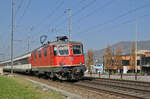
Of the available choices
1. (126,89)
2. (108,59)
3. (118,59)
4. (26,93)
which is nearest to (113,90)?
(126,89)

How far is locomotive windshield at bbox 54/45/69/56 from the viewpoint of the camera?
61.5 feet

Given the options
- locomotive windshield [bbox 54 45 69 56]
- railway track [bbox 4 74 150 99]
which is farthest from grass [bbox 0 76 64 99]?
locomotive windshield [bbox 54 45 69 56]

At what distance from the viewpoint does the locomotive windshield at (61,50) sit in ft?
61.5

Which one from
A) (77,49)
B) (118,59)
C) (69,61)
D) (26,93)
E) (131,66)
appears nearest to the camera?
(26,93)

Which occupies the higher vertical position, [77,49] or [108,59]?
[77,49]

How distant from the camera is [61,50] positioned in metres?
18.9

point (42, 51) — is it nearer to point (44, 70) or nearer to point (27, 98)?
point (44, 70)

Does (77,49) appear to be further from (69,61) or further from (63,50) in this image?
(69,61)

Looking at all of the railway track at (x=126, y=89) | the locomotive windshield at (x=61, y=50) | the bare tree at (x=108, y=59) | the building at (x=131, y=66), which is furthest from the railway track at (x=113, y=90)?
the bare tree at (x=108, y=59)

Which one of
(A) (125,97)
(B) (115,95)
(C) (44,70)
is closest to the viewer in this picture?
(A) (125,97)

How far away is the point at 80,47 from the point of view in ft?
64.4

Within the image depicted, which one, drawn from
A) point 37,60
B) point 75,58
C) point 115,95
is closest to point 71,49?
point 75,58

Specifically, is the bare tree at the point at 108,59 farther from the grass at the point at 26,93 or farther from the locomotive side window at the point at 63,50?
the grass at the point at 26,93

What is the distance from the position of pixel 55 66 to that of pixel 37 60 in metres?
6.36
